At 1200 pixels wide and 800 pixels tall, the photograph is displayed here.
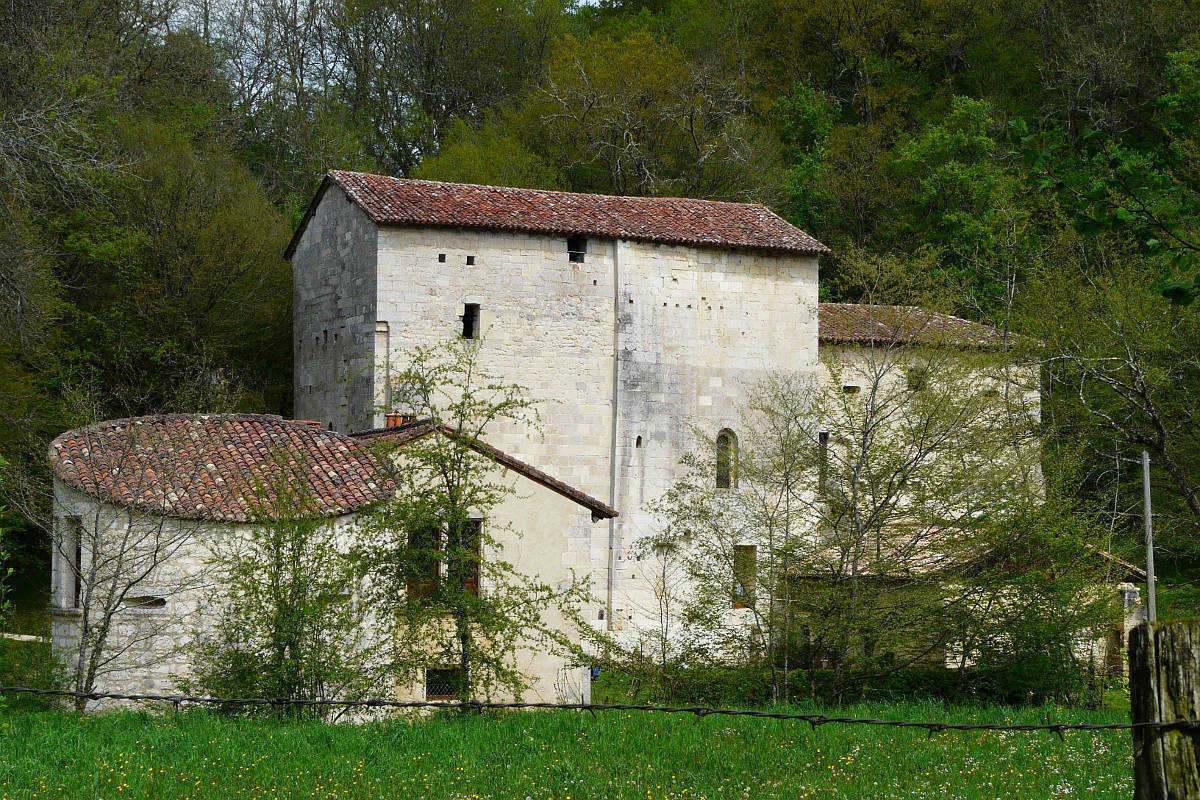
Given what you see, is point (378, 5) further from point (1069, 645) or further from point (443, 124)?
point (1069, 645)

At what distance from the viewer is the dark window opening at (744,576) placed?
15.9 metres

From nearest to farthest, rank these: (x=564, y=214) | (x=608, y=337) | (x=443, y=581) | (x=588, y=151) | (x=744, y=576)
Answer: (x=443, y=581), (x=744, y=576), (x=608, y=337), (x=564, y=214), (x=588, y=151)

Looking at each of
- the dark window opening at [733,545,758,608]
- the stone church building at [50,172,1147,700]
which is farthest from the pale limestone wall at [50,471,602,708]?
the stone church building at [50,172,1147,700]

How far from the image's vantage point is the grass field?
27.0 feet

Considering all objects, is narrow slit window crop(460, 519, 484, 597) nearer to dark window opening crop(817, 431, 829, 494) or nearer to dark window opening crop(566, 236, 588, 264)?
dark window opening crop(817, 431, 829, 494)

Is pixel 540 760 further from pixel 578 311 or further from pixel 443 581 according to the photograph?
pixel 578 311

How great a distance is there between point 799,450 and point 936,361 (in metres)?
2.85

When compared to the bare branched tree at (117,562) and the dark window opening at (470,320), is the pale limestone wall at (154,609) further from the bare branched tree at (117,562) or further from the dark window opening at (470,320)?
the dark window opening at (470,320)

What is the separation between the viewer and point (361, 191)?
24359 mm

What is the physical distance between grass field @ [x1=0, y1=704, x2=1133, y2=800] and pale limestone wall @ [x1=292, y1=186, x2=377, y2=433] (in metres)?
13.2

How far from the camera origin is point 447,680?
13031 mm

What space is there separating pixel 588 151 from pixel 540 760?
27138mm

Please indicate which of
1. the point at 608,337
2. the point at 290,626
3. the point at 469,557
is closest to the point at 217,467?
the point at 290,626

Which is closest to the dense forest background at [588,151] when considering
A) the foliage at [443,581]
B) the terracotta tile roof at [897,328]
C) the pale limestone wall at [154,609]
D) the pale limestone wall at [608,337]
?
the terracotta tile roof at [897,328]
